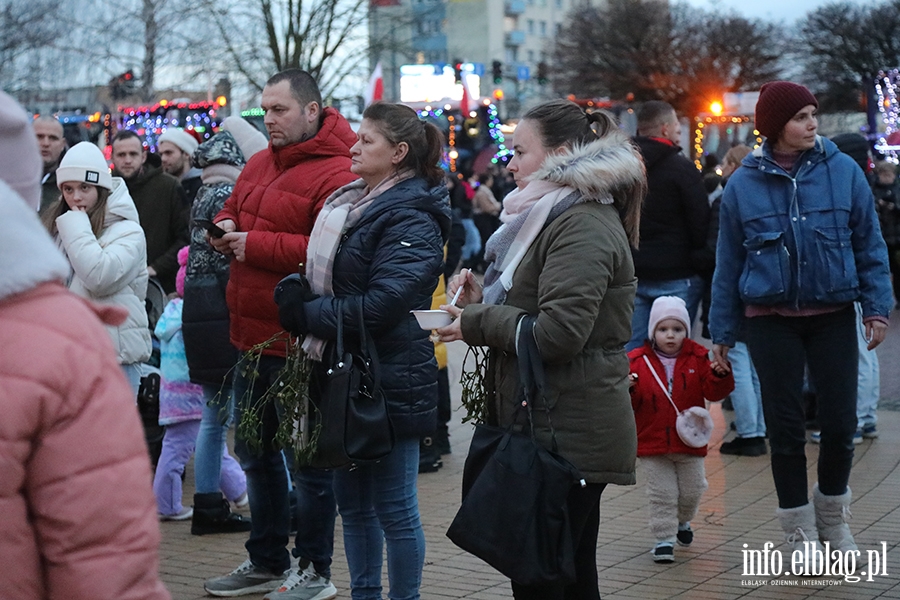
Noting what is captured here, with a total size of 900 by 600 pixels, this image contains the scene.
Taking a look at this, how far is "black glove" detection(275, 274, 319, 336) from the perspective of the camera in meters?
4.52

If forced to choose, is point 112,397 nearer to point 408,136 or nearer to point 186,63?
point 408,136

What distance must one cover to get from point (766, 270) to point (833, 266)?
0.91 ft

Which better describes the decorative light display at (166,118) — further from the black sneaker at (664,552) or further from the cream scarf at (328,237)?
the cream scarf at (328,237)

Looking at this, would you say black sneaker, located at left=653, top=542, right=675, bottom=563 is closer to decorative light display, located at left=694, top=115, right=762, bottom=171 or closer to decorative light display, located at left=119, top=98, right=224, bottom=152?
decorative light display, located at left=119, top=98, right=224, bottom=152

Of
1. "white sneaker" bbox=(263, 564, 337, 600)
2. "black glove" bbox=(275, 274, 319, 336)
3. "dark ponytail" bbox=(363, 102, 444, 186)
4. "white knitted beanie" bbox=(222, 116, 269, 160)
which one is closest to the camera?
"black glove" bbox=(275, 274, 319, 336)

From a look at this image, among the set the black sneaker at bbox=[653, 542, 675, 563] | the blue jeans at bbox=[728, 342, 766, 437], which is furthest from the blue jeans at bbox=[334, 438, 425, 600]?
the blue jeans at bbox=[728, 342, 766, 437]

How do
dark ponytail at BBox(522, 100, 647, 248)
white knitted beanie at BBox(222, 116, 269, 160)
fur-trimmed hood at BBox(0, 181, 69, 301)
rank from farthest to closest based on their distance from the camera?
white knitted beanie at BBox(222, 116, 269, 160) < dark ponytail at BBox(522, 100, 647, 248) < fur-trimmed hood at BBox(0, 181, 69, 301)

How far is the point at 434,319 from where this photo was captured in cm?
407

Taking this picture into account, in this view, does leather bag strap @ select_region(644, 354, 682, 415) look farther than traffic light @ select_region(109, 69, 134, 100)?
No

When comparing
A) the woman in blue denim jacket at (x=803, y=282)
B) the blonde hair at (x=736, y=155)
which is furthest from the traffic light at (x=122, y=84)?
the woman in blue denim jacket at (x=803, y=282)

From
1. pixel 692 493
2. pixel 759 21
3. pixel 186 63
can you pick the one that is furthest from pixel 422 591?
pixel 759 21

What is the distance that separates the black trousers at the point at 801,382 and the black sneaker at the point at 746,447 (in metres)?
2.64

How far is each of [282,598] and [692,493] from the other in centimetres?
201

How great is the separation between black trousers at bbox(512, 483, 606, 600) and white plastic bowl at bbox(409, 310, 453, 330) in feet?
2.23
